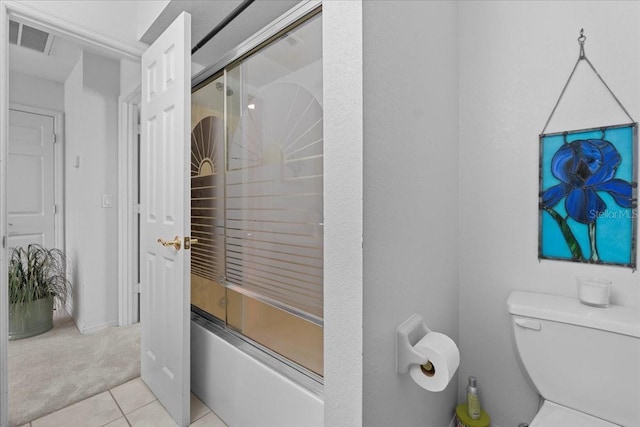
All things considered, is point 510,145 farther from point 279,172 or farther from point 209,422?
point 209,422

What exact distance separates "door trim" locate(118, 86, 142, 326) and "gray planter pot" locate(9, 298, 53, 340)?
1.79ft

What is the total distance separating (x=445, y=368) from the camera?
827mm

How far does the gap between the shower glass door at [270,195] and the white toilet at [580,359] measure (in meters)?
0.74

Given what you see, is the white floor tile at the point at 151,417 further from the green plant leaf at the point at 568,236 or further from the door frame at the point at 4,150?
the green plant leaf at the point at 568,236

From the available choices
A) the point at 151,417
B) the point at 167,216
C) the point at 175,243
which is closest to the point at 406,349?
the point at 175,243

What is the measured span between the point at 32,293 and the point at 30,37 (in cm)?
206

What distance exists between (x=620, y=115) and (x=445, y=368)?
3.32ft

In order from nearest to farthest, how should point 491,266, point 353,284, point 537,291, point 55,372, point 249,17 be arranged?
point 353,284 < point 537,291 < point 491,266 < point 249,17 < point 55,372

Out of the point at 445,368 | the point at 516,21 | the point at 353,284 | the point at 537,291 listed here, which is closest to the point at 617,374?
the point at 537,291

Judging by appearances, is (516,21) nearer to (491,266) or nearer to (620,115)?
(620,115)

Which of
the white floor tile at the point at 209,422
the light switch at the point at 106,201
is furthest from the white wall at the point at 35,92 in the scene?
the white floor tile at the point at 209,422

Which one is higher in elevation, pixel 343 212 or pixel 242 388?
pixel 343 212

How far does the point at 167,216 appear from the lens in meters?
1.61

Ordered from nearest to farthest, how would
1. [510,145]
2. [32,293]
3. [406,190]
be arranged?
[406,190] → [510,145] → [32,293]
